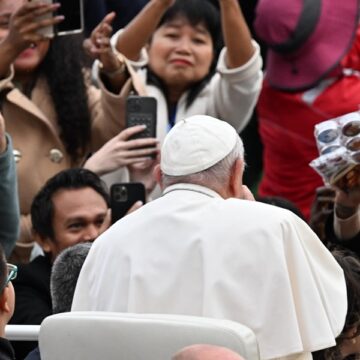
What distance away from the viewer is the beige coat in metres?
6.96

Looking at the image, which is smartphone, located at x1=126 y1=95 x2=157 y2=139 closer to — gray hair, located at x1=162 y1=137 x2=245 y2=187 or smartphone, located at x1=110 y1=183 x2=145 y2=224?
smartphone, located at x1=110 y1=183 x2=145 y2=224

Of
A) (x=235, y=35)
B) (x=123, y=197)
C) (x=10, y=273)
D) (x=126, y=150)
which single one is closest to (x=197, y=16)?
(x=235, y=35)

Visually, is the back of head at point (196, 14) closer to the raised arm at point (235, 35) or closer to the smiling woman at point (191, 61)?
the smiling woman at point (191, 61)

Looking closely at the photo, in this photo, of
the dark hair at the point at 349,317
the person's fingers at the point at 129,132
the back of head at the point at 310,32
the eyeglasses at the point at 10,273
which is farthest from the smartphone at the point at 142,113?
the eyeglasses at the point at 10,273

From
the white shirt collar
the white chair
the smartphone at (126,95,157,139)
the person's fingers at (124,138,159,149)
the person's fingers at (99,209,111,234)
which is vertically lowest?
the person's fingers at (99,209,111,234)

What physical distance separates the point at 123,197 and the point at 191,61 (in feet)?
3.39

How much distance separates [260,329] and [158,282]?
1.14 feet

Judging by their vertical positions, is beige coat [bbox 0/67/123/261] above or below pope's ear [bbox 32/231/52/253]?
A: above

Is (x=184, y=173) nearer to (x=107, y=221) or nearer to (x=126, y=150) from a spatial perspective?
(x=107, y=221)

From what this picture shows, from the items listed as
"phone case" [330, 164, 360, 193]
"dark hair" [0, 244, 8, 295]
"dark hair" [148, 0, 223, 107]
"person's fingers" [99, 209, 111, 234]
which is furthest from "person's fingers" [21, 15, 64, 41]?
"dark hair" [0, 244, 8, 295]

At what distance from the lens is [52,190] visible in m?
6.69

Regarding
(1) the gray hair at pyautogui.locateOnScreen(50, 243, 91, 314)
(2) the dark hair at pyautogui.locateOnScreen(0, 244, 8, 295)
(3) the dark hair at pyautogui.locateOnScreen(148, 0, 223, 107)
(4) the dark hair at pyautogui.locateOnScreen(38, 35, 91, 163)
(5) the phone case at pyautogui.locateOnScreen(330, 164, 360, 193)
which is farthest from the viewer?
(3) the dark hair at pyautogui.locateOnScreen(148, 0, 223, 107)

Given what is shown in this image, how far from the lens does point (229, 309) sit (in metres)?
4.57

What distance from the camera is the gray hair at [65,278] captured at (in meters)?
5.24
